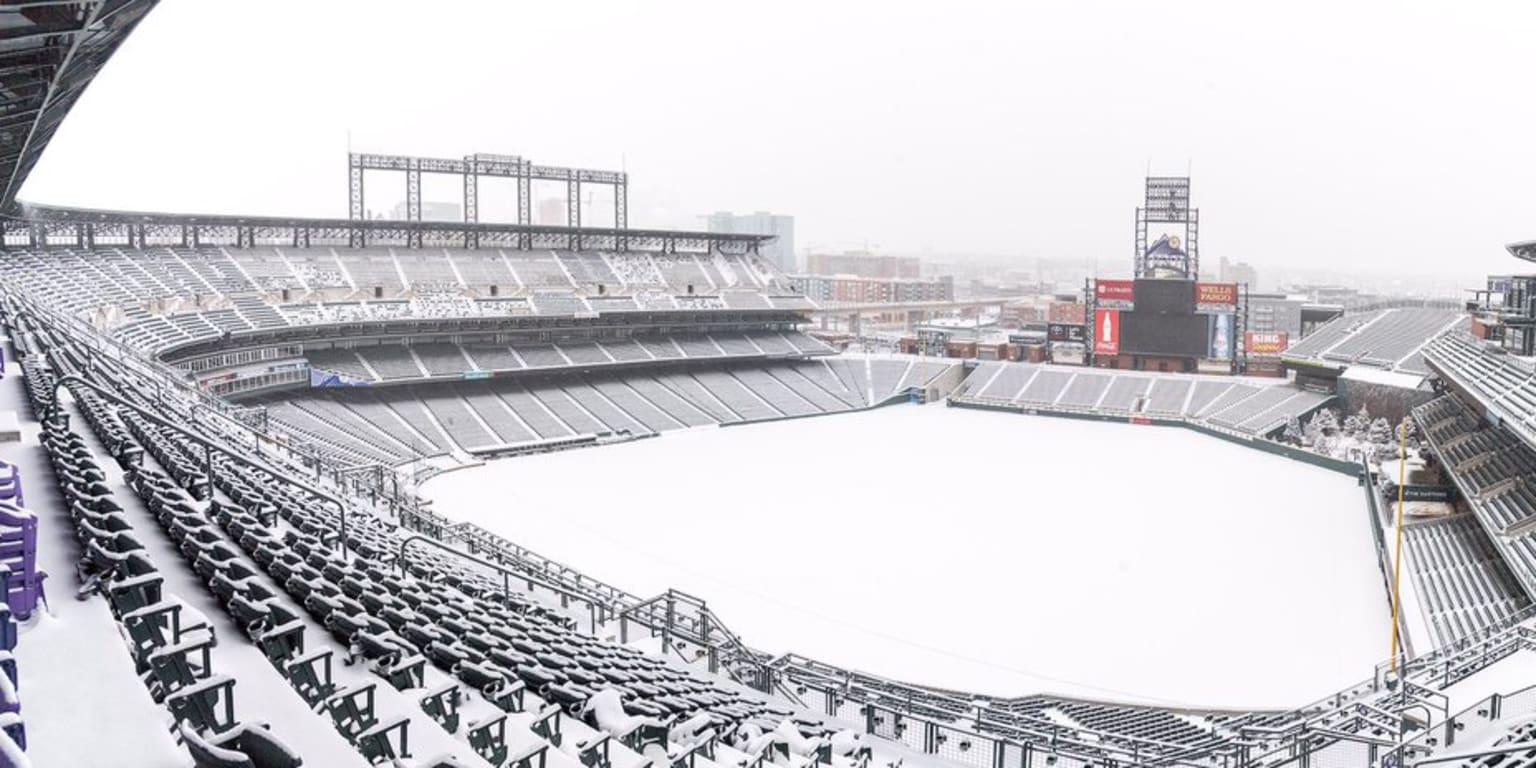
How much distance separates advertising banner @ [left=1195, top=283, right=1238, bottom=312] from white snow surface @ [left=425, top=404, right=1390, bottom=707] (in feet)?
40.1

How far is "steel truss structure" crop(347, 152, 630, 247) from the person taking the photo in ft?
177

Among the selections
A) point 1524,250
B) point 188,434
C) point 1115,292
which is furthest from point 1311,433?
point 188,434

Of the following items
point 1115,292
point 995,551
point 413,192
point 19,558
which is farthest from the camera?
point 413,192

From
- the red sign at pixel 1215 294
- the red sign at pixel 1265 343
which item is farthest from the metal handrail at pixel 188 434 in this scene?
the red sign at pixel 1265 343

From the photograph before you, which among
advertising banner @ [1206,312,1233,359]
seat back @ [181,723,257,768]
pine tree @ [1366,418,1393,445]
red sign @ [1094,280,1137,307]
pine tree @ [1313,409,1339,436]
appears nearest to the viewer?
seat back @ [181,723,257,768]

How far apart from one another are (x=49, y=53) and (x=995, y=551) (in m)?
21.3

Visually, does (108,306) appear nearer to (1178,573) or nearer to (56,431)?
(56,431)

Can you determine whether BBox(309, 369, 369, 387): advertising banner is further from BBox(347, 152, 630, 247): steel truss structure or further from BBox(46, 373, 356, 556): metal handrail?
BBox(46, 373, 356, 556): metal handrail

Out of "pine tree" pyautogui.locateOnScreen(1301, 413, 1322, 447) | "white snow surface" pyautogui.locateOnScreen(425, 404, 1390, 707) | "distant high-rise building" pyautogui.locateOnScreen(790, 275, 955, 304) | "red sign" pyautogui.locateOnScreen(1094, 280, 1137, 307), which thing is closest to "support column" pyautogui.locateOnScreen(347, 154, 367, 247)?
"white snow surface" pyautogui.locateOnScreen(425, 404, 1390, 707)

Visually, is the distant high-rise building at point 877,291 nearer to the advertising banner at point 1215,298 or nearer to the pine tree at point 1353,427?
the advertising banner at point 1215,298

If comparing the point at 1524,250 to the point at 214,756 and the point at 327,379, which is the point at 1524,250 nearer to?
the point at 214,756

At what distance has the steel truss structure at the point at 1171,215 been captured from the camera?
55.1 metres

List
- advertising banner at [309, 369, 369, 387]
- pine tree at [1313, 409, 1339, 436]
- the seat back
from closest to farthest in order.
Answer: the seat back
advertising banner at [309, 369, 369, 387]
pine tree at [1313, 409, 1339, 436]

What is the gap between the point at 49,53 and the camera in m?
9.75
